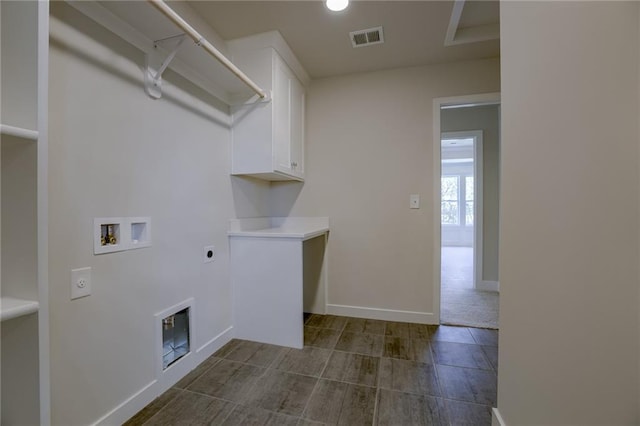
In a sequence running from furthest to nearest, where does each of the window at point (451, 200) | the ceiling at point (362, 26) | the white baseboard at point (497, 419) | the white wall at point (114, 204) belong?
the window at point (451, 200) < the ceiling at point (362, 26) < the white baseboard at point (497, 419) < the white wall at point (114, 204)

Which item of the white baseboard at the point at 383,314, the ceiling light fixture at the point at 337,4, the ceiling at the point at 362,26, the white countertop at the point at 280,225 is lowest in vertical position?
the white baseboard at the point at 383,314

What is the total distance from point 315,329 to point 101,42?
2357 mm

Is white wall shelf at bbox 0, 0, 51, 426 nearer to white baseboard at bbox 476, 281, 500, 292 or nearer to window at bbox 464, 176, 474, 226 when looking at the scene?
white baseboard at bbox 476, 281, 500, 292

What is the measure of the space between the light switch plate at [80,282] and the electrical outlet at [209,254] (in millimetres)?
749

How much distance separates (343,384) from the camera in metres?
1.59

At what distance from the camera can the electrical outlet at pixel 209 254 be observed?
1.87m

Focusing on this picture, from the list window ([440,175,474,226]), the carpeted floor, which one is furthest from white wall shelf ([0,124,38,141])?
window ([440,175,474,226])

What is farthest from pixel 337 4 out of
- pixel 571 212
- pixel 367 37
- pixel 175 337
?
pixel 175 337

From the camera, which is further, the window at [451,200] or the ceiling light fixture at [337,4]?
the window at [451,200]

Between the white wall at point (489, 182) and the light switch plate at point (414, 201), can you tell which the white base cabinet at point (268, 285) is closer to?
the light switch plate at point (414, 201)

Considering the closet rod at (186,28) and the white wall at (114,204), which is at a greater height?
the closet rod at (186,28)

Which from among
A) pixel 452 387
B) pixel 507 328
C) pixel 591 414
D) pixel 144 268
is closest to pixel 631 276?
pixel 591 414

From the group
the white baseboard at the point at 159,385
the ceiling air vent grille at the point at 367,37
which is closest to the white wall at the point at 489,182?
the ceiling air vent grille at the point at 367,37

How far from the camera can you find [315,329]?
2.36m
